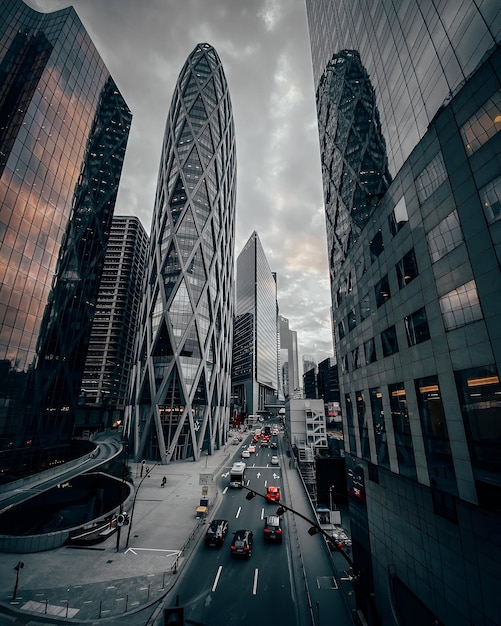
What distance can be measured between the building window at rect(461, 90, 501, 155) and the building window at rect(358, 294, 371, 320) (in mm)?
14864

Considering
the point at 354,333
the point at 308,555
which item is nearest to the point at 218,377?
the point at 354,333

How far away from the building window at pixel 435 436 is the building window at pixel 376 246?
11.6m

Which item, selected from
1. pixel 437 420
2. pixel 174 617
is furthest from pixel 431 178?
pixel 174 617

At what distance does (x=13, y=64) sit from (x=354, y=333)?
218 ft

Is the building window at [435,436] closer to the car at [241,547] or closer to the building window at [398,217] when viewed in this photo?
the building window at [398,217]

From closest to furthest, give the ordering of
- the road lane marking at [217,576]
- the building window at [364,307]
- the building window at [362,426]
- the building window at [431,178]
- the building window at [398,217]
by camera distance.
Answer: the building window at [431,178] < the road lane marking at [217,576] < the building window at [398,217] < the building window at [362,426] < the building window at [364,307]

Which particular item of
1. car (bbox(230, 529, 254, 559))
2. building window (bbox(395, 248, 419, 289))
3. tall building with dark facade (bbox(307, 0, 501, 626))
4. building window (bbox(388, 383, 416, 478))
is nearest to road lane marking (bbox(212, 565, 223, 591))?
car (bbox(230, 529, 254, 559))

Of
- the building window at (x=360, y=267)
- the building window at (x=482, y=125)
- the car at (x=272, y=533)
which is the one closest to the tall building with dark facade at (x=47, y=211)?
the car at (x=272, y=533)

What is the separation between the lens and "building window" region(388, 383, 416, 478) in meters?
19.0

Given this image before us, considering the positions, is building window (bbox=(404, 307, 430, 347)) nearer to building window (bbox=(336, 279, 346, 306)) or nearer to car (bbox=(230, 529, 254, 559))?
building window (bbox=(336, 279, 346, 306))

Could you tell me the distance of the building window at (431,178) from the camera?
1630 cm

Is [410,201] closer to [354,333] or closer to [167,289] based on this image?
[354,333]

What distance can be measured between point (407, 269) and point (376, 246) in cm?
638

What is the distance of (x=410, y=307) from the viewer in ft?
63.0
